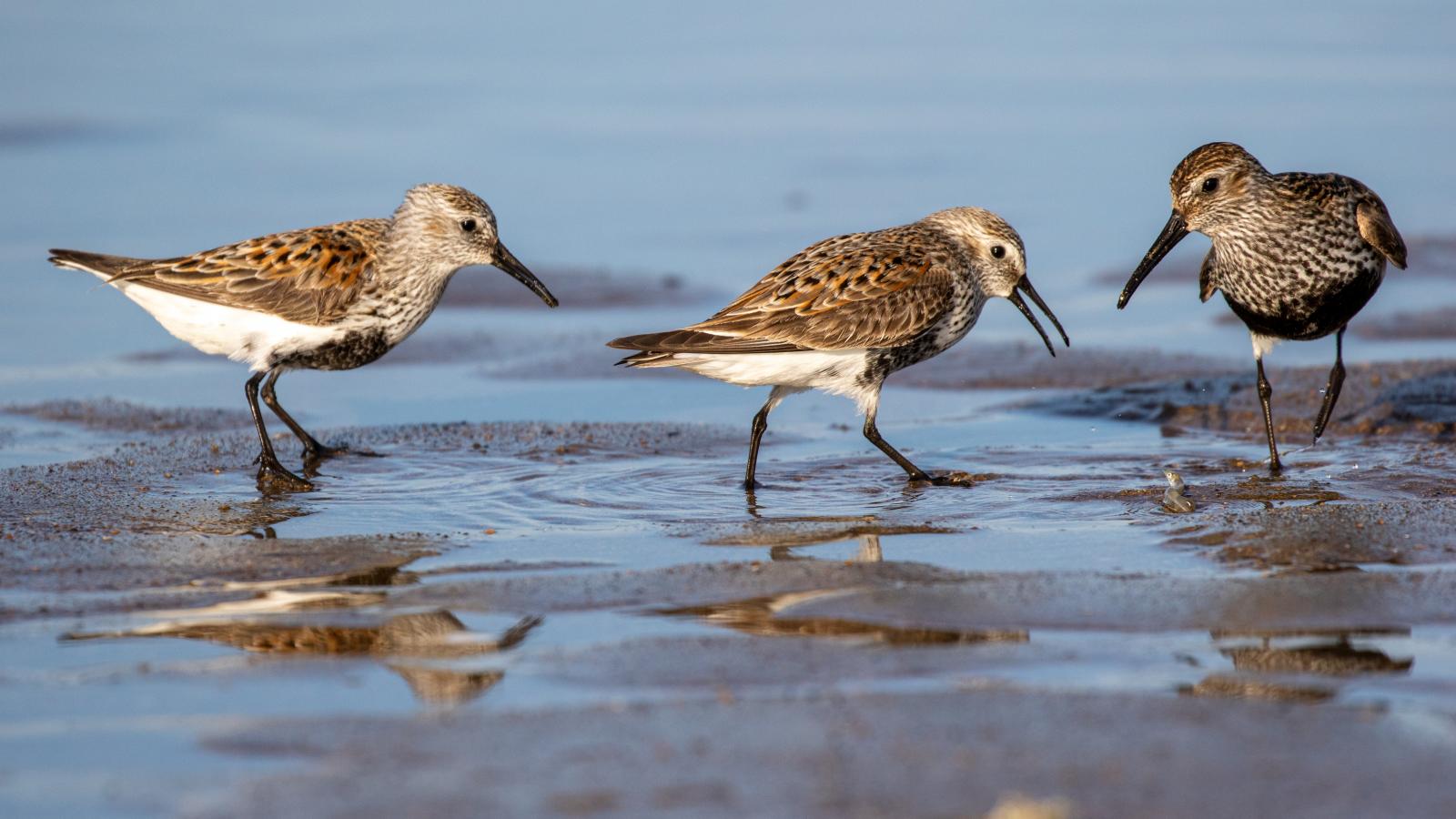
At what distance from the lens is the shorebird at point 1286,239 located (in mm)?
9086

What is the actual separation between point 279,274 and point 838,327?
122 inches

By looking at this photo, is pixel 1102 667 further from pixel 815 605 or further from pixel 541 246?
pixel 541 246

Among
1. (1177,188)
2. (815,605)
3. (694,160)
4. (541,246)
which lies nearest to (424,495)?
(815,605)

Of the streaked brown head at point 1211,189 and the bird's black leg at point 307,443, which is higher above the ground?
the streaked brown head at point 1211,189

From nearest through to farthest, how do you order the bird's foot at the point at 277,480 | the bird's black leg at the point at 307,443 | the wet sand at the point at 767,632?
the wet sand at the point at 767,632
the bird's foot at the point at 277,480
the bird's black leg at the point at 307,443

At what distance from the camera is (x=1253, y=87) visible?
67.2 feet

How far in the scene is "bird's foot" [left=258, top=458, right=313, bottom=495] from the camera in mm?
8500

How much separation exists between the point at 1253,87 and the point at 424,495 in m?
15.1

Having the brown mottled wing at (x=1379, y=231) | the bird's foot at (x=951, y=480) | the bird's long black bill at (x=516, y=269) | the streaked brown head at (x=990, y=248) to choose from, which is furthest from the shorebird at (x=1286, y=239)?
the bird's long black bill at (x=516, y=269)

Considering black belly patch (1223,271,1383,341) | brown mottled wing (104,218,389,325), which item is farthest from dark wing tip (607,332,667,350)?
black belly patch (1223,271,1383,341)

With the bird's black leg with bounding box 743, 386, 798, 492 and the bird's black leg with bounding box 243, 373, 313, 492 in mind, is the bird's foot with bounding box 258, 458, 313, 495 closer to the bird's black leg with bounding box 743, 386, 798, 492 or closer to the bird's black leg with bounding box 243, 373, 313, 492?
the bird's black leg with bounding box 243, 373, 313, 492

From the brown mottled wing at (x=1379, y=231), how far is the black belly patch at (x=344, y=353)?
5.43 meters

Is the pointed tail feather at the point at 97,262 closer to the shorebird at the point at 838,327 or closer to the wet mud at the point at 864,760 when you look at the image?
the shorebird at the point at 838,327

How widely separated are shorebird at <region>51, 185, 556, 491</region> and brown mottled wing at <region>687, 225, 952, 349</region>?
1798 mm
